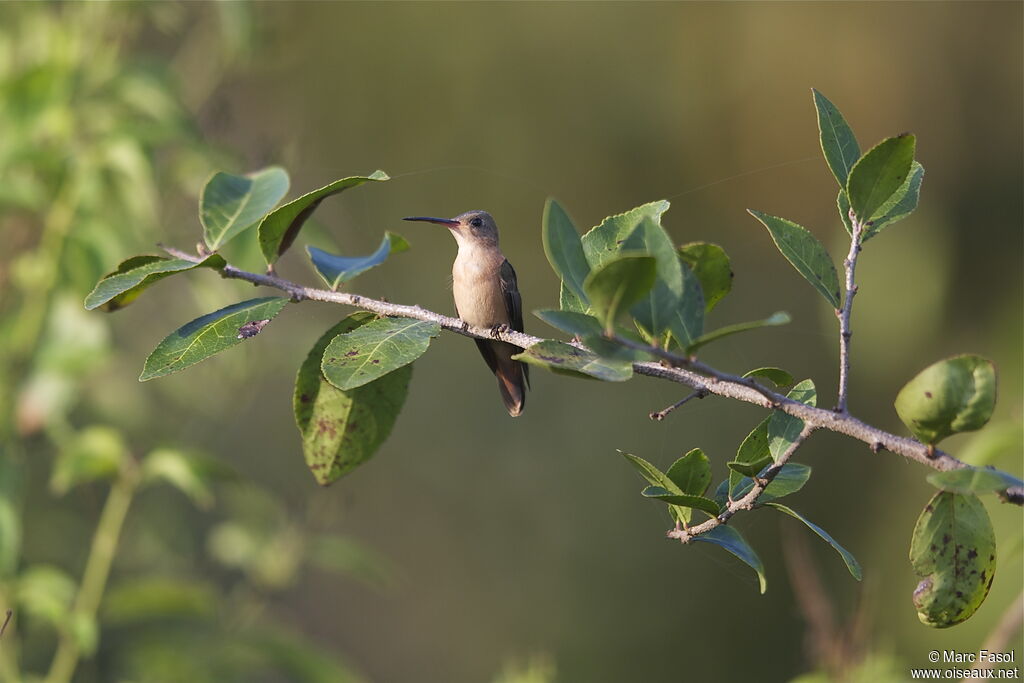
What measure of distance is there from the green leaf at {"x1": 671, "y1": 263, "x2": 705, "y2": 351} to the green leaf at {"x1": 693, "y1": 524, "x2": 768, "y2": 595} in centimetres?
28

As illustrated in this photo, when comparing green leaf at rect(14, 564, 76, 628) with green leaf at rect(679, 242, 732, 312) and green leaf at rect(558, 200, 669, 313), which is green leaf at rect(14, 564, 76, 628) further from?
green leaf at rect(679, 242, 732, 312)

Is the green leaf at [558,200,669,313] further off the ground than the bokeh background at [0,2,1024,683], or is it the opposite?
the green leaf at [558,200,669,313]

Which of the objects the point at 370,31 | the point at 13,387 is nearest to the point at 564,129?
the point at 370,31

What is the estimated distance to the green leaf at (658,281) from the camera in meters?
1.12

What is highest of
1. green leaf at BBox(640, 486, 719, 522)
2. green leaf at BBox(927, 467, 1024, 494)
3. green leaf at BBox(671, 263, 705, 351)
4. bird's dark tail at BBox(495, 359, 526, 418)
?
green leaf at BBox(671, 263, 705, 351)

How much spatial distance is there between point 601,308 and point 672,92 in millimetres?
5557

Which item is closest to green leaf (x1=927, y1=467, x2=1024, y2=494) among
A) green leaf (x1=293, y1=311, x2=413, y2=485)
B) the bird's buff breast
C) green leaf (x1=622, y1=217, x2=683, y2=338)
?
green leaf (x1=622, y1=217, x2=683, y2=338)

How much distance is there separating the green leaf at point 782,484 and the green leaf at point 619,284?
363mm

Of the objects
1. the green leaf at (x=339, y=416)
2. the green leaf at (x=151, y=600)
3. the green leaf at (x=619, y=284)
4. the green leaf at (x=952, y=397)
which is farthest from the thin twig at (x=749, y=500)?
the green leaf at (x=151, y=600)

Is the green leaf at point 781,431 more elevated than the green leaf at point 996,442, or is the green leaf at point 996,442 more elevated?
the green leaf at point 781,431

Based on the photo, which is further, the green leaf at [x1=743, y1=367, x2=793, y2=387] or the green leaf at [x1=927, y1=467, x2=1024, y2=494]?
the green leaf at [x1=743, y1=367, x2=793, y2=387]

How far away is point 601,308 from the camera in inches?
43.1

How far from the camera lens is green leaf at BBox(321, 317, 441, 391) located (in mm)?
1333

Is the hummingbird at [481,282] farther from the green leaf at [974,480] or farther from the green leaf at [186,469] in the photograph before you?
the green leaf at [974,480]
